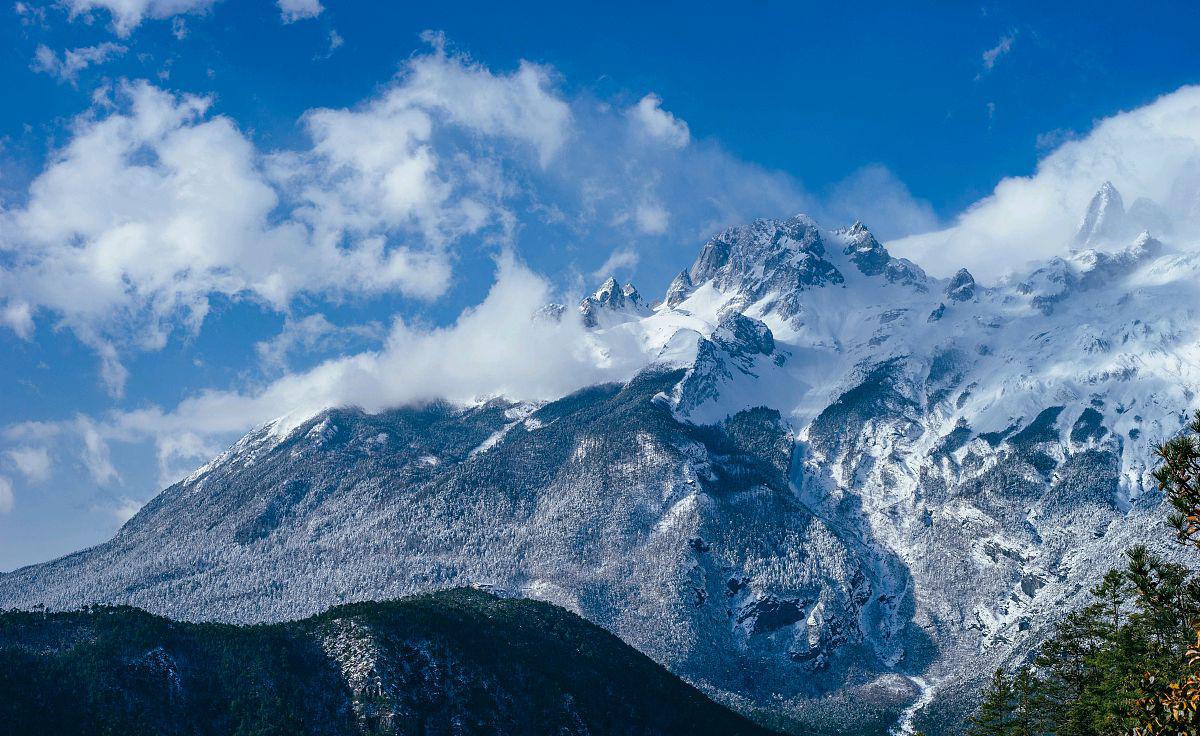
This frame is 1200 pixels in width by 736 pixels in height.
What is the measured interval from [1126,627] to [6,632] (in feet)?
650

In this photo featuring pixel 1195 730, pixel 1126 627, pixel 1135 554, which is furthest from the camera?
pixel 1126 627

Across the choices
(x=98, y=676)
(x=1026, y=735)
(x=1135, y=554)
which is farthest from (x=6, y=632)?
(x=1135, y=554)

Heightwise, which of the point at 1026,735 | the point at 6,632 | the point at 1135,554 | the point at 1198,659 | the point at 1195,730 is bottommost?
the point at 1026,735

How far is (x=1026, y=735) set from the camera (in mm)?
118125

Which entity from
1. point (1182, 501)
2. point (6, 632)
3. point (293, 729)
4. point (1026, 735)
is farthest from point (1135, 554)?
point (6, 632)

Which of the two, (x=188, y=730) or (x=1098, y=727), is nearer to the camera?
(x=1098, y=727)

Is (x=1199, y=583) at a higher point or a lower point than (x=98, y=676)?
lower

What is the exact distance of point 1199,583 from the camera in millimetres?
69625

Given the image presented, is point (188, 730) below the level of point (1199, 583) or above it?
above

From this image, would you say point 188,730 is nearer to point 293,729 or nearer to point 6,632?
point 293,729

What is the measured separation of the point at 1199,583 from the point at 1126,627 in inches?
1641

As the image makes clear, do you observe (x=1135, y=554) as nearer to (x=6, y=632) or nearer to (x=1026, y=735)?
(x=1026, y=735)

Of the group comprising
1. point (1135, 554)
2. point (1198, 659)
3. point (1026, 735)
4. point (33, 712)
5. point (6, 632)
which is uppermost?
point (6, 632)

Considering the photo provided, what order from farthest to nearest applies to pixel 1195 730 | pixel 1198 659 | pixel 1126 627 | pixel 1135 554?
pixel 1126 627 < pixel 1135 554 < pixel 1195 730 < pixel 1198 659
